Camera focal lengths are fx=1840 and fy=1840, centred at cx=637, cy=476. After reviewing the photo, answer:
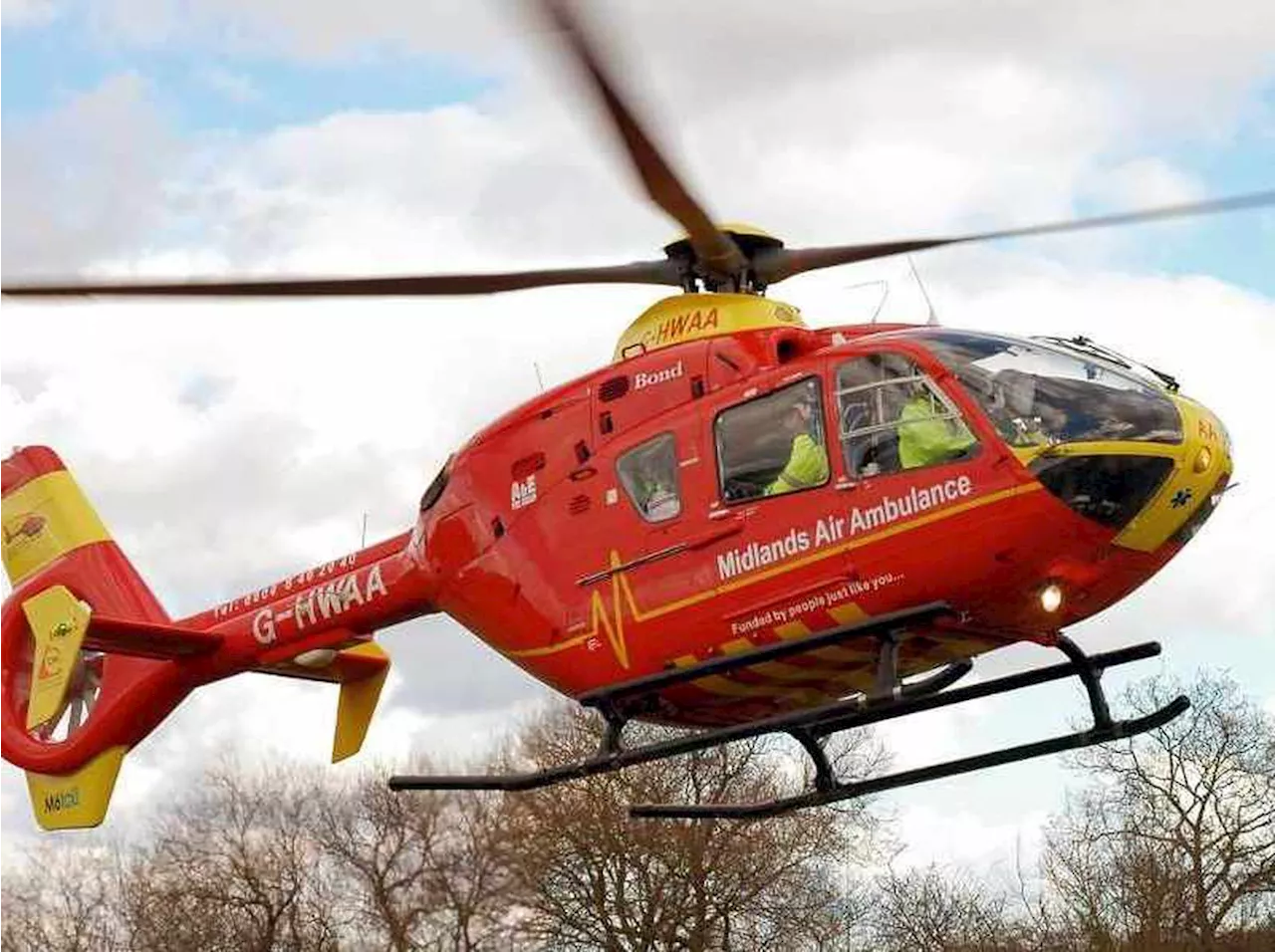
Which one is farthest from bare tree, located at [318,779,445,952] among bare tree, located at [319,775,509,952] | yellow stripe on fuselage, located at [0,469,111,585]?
yellow stripe on fuselage, located at [0,469,111,585]

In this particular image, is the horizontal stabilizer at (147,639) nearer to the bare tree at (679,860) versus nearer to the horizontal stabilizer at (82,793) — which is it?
the horizontal stabilizer at (82,793)

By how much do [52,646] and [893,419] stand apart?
8653 millimetres

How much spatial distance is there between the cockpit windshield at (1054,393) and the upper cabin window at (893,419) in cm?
21

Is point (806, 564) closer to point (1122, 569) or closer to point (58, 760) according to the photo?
point (1122, 569)

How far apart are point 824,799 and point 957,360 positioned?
3455 mm

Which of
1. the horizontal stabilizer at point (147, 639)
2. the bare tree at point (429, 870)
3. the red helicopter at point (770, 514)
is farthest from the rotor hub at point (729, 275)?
the bare tree at point (429, 870)

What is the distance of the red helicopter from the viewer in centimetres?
1107

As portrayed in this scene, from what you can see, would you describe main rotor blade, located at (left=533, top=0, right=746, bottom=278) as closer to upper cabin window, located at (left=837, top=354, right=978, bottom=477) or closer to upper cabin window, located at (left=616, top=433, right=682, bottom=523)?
upper cabin window, located at (left=616, top=433, right=682, bottom=523)

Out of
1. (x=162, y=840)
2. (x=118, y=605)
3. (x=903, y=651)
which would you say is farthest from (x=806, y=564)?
(x=162, y=840)

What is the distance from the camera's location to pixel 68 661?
53.2 feet

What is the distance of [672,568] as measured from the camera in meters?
12.4

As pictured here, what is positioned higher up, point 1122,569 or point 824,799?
point 1122,569

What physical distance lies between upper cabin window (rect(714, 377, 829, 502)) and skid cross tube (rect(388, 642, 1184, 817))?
4.79ft

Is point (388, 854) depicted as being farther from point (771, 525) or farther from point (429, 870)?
point (771, 525)
